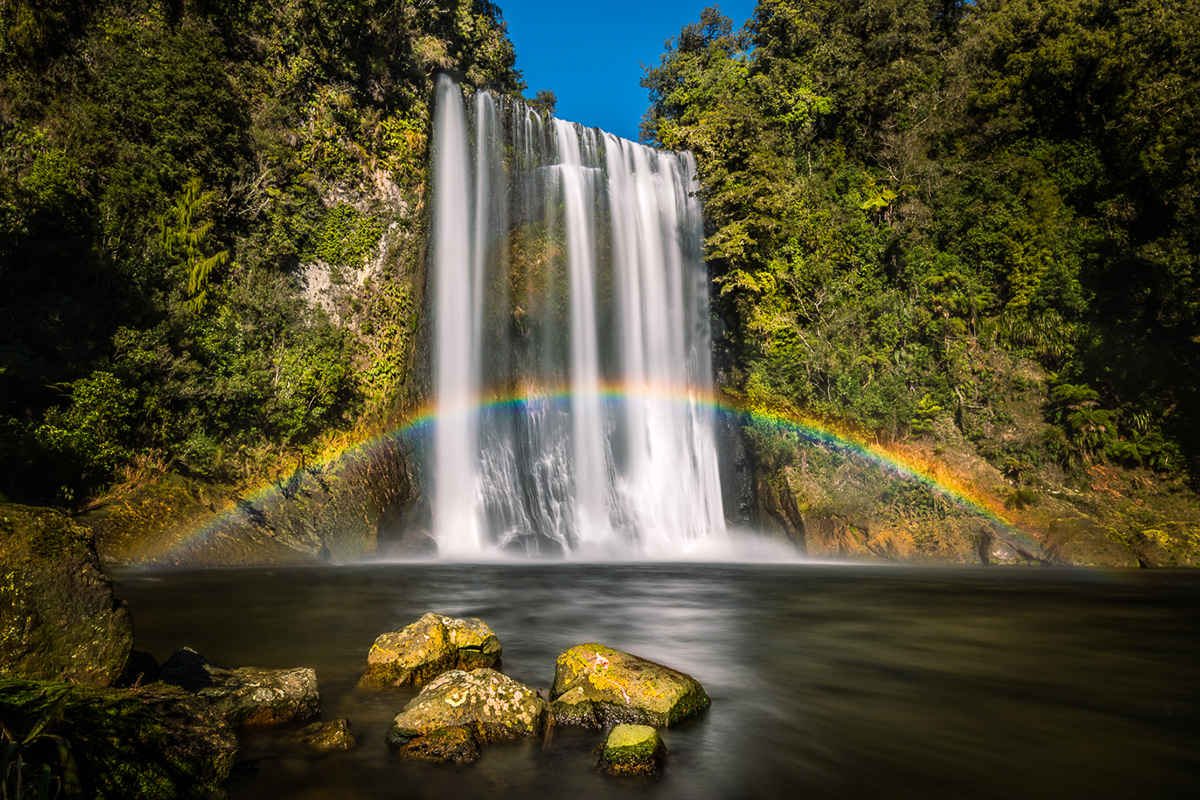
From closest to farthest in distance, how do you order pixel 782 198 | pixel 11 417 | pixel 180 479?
pixel 11 417, pixel 180 479, pixel 782 198

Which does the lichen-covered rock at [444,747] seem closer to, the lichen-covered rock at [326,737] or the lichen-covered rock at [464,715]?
the lichen-covered rock at [464,715]

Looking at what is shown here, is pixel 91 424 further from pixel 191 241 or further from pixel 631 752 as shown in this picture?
pixel 631 752

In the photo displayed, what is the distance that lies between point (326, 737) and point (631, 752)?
2.33 metres

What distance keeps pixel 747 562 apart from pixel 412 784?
1756cm

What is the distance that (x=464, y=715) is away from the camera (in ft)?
16.3

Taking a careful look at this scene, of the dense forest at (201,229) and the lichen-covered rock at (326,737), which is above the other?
the dense forest at (201,229)

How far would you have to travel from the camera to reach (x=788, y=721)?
19.7ft

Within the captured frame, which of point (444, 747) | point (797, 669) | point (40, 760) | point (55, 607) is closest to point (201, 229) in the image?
point (55, 607)

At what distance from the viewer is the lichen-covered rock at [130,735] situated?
2.91 meters

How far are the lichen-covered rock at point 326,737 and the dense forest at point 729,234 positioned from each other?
12054 mm

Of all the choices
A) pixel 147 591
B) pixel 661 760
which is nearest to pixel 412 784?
pixel 661 760

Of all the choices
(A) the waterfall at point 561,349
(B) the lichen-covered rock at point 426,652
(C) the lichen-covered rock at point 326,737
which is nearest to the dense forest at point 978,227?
→ (A) the waterfall at point 561,349

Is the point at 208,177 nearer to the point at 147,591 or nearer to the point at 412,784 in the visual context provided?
the point at 147,591

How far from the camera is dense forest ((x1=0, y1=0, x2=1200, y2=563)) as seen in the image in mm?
15188
